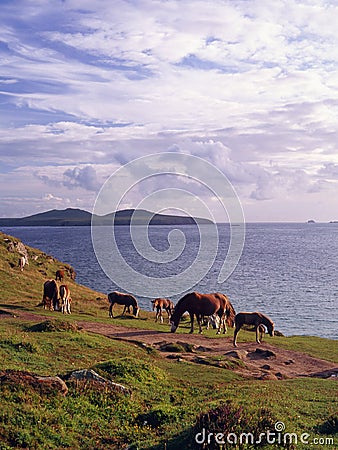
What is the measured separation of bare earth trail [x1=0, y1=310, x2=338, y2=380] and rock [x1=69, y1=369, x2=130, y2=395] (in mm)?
8528

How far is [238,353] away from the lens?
88.6 feet

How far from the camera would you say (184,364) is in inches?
872

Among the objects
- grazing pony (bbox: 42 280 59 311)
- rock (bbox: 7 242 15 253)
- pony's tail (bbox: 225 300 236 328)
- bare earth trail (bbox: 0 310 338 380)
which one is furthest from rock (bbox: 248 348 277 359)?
rock (bbox: 7 242 15 253)

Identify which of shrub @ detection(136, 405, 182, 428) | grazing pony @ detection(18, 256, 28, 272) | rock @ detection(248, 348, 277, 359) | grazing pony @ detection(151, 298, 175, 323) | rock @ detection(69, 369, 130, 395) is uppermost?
grazing pony @ detection(18, 256, 28, 272)

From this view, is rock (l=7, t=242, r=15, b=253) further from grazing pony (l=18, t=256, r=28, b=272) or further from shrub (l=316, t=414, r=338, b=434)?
shrub (l=316, t=414, r=338, b=434)

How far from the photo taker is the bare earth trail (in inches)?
956

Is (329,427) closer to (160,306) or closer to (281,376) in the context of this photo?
(281,376)

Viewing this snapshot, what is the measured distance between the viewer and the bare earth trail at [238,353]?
24.3 meters

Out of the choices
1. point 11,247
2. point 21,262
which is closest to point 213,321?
point 21,262

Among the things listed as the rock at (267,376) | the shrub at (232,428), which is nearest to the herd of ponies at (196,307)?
the rock at (267,376)

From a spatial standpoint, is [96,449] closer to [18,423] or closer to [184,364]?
[18,423]

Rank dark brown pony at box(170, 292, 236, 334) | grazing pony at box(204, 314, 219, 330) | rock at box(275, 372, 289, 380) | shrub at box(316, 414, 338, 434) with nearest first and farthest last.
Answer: shrub at box(316, 414, 338, 434) → rock at box(275, 372, 289, 380) → dark brown pony at box(170, 292, 236, 334) → grazing pony at box(204, 314, 219, 330)

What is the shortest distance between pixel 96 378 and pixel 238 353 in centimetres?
1349

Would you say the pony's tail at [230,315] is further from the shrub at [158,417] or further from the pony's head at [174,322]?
the shrub at [158,417]
